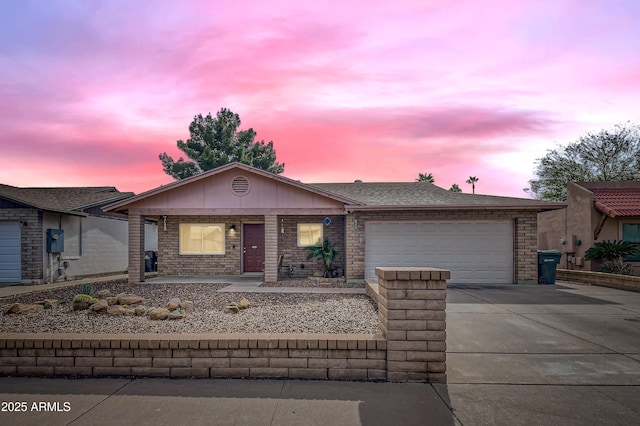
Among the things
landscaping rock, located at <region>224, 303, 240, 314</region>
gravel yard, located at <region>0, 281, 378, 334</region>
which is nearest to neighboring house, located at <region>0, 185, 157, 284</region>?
gravel yard, located at <region>0, 281, 378, 334</region>

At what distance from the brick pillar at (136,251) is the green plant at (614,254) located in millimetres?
17988

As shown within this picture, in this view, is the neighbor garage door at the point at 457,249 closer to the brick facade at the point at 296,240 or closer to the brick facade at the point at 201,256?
the brick facade at the point at 296,240

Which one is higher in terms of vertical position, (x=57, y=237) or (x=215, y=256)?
(x=57, y=237)

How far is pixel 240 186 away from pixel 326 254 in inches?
161

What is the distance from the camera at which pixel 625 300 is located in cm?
973

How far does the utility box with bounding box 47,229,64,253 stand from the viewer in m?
13.1

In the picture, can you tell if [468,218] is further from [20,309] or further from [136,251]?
[20,309]

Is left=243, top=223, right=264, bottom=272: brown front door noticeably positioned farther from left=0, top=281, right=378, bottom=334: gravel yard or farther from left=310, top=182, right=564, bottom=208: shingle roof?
left=0, top=281, right=378, bottom=334: gravel yard

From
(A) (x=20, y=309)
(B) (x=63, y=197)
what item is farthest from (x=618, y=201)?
(B) (x=63, y=197)

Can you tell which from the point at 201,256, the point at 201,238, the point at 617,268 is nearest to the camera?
the point at 617,268

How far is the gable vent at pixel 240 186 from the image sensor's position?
42.0 feet

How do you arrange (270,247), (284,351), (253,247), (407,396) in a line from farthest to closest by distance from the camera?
(253,247) → (270,247) → (284,351) → (407,396)

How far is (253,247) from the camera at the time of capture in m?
15.5

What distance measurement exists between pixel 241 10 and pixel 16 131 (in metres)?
13.4
